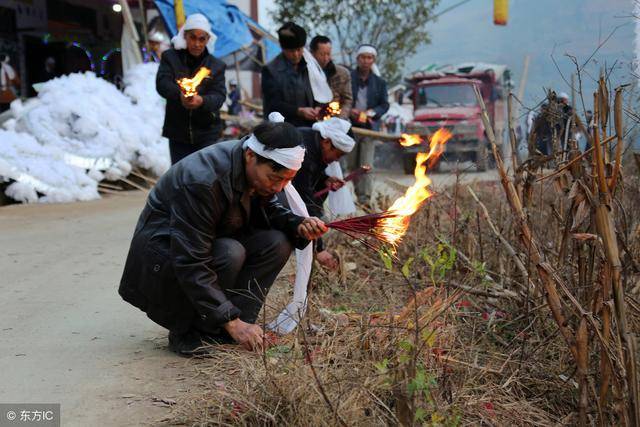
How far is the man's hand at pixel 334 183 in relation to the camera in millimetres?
5199

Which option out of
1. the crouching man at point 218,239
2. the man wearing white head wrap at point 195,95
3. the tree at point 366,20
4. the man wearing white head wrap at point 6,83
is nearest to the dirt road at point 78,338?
the crouching man at point 218,239

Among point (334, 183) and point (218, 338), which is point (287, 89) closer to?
point (334, 183)

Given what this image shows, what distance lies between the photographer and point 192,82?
224 inches

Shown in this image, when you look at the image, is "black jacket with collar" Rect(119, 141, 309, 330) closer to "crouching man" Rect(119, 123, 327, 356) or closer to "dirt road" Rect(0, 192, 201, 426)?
"crouching man" Rect(119, 123, 327, 356)

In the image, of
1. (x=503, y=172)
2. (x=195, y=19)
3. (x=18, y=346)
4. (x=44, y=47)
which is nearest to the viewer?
(x=503, y=172)

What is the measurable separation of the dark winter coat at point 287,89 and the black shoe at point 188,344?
3.03 meters

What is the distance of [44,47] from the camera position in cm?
1667

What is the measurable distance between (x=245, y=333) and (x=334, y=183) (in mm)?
1988

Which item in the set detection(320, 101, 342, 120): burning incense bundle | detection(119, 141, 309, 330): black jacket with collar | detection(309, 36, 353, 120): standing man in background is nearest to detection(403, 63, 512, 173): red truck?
detection(309, 36, 353, 120): standing man in background

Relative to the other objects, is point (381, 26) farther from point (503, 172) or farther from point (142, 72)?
point (503, 172)

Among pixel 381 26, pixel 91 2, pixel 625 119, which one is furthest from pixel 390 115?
pixel 625 119

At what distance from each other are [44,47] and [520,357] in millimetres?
15223

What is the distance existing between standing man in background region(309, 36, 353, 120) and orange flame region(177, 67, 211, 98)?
1.42m

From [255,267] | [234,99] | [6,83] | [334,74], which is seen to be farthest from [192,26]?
[234,99]
